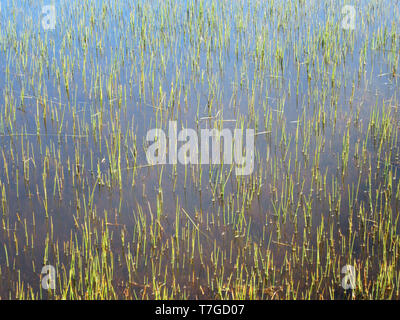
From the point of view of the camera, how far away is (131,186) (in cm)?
348

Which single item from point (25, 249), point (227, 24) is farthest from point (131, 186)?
point (227, 24)

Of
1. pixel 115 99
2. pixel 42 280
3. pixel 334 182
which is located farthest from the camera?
pixel 115 99

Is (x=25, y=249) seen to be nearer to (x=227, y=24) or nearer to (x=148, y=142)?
(x=148, y=142)

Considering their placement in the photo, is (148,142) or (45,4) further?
(45,4)

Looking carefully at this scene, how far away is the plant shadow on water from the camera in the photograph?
280 centimetres

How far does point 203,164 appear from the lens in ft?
12.0

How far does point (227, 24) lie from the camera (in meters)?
5.83

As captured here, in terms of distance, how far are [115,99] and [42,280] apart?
2016 mm

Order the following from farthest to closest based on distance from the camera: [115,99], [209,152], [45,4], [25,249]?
[45,4] < [115,99] < [209,152] < [25,249]

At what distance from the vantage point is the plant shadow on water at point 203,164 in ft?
9.20

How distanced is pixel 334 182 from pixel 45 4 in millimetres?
4385

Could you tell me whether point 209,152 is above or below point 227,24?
below
